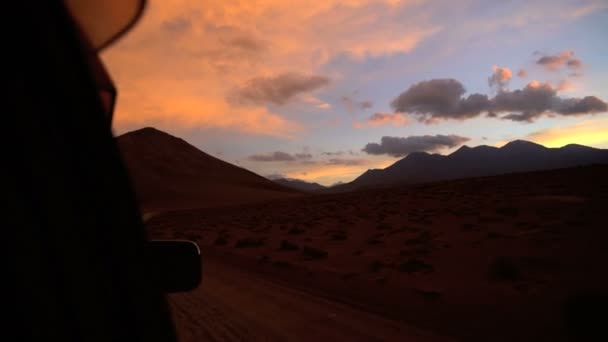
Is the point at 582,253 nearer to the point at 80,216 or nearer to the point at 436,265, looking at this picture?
the point at 436,265

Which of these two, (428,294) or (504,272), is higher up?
(504,272)

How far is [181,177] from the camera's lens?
121 metres

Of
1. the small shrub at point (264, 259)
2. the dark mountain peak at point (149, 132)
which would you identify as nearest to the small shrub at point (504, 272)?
the small shrub at point (264, 259)

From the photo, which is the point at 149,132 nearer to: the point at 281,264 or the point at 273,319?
the point at 281,264

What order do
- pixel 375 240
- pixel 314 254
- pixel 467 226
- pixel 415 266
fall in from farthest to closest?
pixel 467 226, pixel 375 240, pixel 314 254, pixel 415 266

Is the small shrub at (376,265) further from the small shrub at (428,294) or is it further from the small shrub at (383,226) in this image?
the small shrub at (383,226)

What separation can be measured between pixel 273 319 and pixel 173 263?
578 cm

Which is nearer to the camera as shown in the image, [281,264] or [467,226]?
[281,264]

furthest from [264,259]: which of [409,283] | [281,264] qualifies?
[409,283]

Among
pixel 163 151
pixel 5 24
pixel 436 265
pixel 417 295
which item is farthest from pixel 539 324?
pixel 163 151

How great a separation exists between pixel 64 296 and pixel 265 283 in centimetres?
993

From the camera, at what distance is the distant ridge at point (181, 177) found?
97.4 m

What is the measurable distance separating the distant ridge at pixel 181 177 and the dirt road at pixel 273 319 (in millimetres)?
72315

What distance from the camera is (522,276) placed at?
33.0ft
